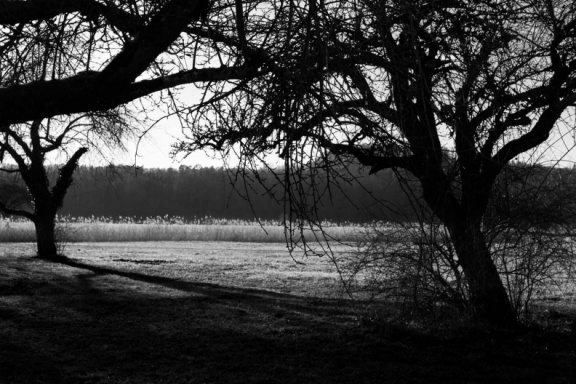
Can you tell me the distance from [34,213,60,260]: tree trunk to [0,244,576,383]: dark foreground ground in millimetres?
7244

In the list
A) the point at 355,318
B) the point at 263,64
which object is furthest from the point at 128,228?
the point at 263,64

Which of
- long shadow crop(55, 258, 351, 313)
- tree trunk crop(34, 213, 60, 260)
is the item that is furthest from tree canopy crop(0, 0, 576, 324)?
tree trunk crop(34, 213, 60, 260)

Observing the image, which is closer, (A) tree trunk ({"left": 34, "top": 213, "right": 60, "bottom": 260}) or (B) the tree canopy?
(B) the tree canopy

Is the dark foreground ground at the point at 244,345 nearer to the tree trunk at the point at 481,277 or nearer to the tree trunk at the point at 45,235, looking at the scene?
the tree trunk at the point at 481,277

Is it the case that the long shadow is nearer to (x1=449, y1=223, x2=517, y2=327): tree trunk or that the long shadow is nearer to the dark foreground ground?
the dark foreground ground

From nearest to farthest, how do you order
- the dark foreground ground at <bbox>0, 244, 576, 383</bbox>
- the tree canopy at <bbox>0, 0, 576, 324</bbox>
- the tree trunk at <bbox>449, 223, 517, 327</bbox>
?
the tree canopy at <bbox>0, 0, 576, 324</bbox> → the dark foreground ground at <bbox>0, 244, 576, 383</bbox> → the tree trunk at <bbox>449, 223, 517, 327</bbox>

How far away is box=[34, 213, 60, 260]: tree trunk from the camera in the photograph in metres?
17.8

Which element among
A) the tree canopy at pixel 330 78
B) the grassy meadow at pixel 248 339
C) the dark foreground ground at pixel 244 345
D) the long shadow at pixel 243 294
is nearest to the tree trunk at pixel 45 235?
the long shadow at pixel 243 294

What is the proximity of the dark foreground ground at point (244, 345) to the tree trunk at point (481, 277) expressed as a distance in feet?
0.99

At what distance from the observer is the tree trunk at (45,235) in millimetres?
17844

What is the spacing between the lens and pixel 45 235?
1794 cm

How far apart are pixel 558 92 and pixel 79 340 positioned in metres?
5.82

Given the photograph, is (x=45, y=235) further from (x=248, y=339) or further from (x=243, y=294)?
(x=248, y=339)

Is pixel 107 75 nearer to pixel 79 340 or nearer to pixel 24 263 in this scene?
pixel 79 340
